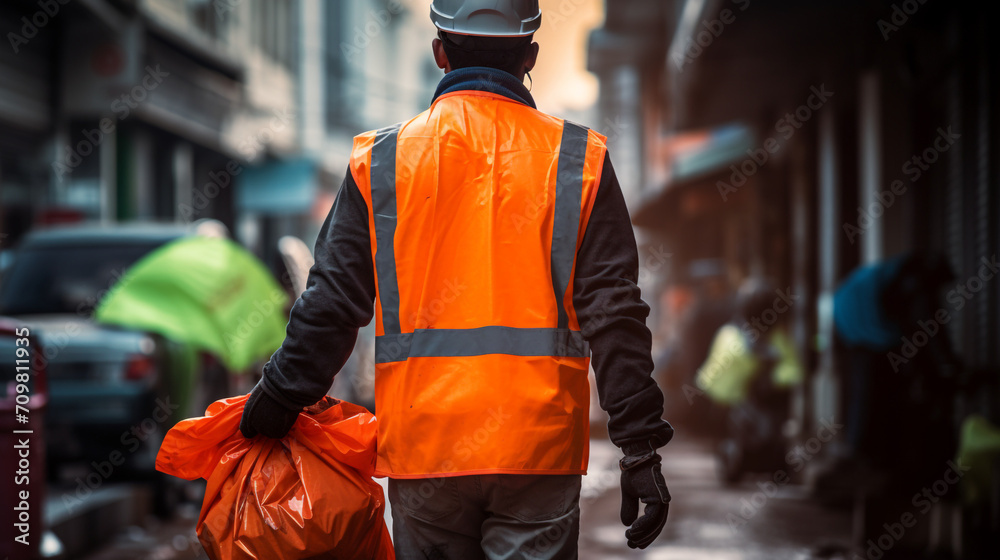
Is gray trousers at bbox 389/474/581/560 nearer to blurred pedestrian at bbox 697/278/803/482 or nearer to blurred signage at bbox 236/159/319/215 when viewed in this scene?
blurred pedestrian at bbox 697/278/803/482

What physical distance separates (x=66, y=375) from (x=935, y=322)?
18.2 feet

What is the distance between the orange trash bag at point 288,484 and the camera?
Result: 2.39 m

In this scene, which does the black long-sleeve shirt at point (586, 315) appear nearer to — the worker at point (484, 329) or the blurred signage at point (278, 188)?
the worker at point (484, 329)

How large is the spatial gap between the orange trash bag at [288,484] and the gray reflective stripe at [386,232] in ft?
1.09

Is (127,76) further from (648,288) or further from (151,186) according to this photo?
(648,288)

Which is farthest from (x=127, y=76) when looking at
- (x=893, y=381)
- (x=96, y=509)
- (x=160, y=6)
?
(x=893, y=381)

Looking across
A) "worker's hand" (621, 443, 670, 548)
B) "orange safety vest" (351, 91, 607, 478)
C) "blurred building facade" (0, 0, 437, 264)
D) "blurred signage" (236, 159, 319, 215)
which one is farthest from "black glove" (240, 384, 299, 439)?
"blurred signage" (236, 159, 319, 215)

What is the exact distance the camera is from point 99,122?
14367 mm

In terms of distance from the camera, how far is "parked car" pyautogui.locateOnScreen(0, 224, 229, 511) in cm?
699

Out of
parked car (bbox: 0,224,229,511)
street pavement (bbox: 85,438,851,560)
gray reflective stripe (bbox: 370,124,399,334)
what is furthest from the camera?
parked car (bbox: 0,224,229,511)

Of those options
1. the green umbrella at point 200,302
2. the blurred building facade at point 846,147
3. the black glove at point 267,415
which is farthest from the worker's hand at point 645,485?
the green umbrella at point 200,302

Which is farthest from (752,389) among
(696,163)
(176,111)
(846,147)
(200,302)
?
(176,111)

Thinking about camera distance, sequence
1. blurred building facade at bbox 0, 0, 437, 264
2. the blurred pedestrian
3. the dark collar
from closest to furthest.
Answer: the dark collar → the blurred pedestrian → blurred building facade at bbox 0, 0, 437, 264

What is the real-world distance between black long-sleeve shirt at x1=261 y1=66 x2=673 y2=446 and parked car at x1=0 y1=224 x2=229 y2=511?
4691 mm
